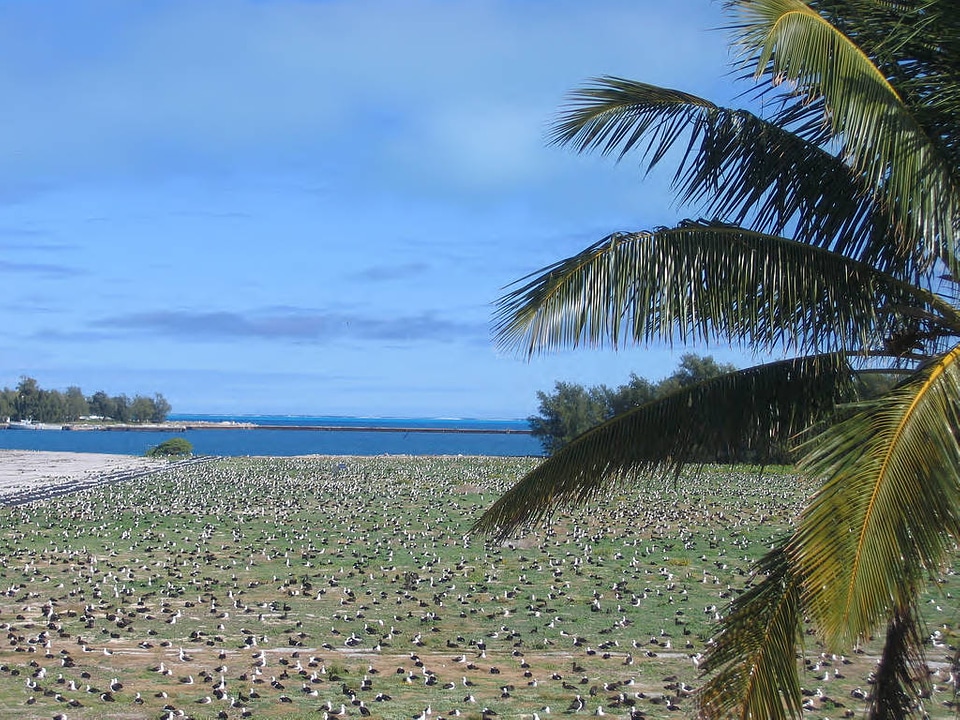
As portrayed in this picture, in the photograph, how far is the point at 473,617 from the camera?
13.4 m

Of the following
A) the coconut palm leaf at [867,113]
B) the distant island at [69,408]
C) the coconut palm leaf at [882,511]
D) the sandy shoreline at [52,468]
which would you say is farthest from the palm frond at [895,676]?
the distant island at [69,408]

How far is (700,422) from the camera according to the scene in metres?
6.06

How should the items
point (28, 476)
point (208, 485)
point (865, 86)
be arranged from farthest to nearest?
point (28, 476) → point (208, 485) → point (865, 86)

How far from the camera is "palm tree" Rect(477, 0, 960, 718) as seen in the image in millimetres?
4270

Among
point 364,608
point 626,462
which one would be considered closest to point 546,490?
point 626,462

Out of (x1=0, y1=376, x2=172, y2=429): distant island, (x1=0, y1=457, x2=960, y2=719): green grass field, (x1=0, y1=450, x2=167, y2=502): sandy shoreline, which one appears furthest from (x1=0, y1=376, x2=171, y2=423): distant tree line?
(x1=0, y1=457, x2=960, y2=719): green grass field

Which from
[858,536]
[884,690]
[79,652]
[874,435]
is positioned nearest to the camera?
[858,536]

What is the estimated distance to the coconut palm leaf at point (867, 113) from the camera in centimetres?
508

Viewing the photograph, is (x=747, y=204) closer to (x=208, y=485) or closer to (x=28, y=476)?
(x=208, y=485)

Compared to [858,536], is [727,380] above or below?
above

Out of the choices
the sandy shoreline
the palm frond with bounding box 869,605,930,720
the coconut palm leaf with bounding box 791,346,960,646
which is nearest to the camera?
the coconut palm leaf with bounding box 791,346,960,646

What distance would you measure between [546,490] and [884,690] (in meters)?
2.31

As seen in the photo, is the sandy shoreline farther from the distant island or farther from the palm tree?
the distant island

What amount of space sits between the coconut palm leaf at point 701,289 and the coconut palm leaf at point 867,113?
0.50 m
